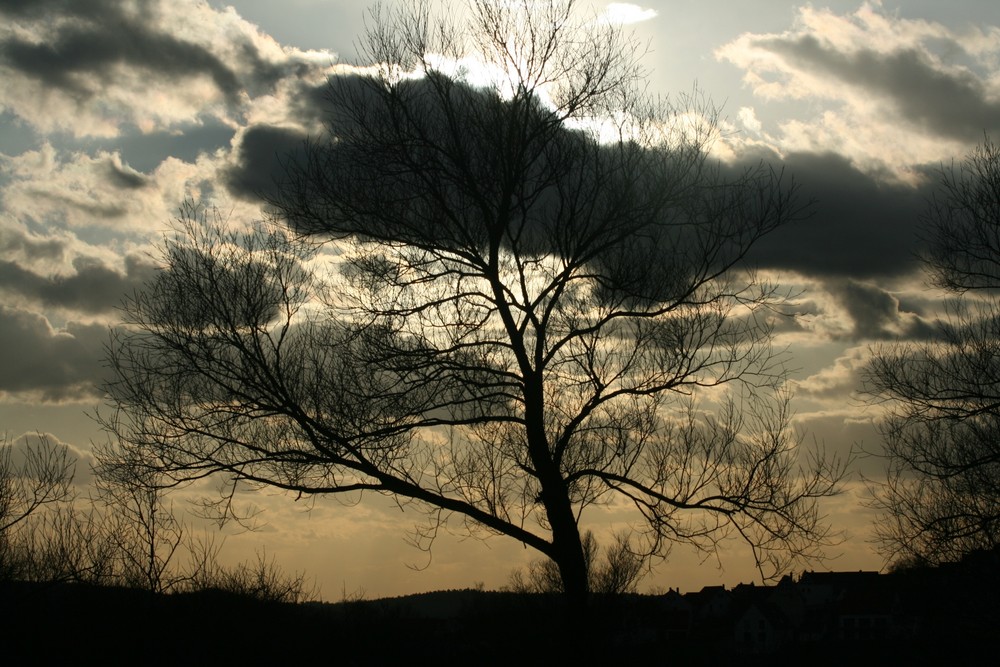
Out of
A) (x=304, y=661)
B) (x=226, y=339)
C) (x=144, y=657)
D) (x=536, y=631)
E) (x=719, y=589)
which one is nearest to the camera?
(x=226, y=339)

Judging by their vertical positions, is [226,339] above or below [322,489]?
above

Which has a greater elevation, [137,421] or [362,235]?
A: [362,235]

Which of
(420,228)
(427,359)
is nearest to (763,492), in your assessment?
(427,359)

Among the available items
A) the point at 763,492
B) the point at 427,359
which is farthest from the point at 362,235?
the point at 763,492

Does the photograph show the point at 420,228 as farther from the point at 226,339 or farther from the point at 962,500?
the point at 962,500

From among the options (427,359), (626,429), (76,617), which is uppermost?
(427,359)

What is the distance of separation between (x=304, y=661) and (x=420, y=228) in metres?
8.07

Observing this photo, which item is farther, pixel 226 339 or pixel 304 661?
pixel 304 661

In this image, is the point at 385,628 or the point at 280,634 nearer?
the point at 280,634

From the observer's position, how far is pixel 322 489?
10.9 meters

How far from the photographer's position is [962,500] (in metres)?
17.0

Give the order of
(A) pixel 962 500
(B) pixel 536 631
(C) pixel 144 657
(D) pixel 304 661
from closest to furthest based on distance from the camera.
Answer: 1. (C) pixel 144 657
2. (D) pixel 304 661
3. (A) pixel 962 500
4. (B) pixel 536 631

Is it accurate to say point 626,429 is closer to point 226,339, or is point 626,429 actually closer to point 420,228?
point 420,228

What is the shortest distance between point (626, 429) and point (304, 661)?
746 centimetres
